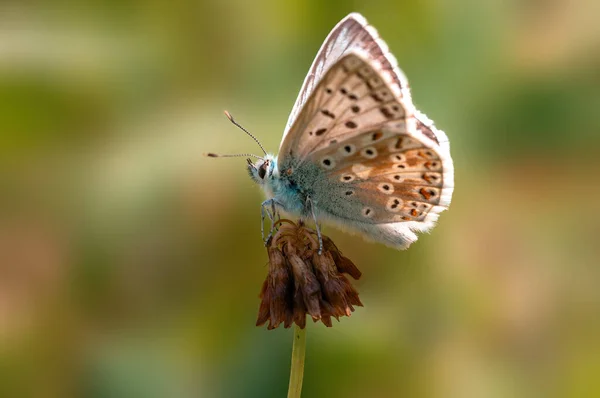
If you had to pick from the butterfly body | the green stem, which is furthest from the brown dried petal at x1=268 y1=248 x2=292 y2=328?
the butterfly body

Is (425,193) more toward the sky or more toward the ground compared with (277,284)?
more toward the sky

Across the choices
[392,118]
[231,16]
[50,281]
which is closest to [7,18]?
[231,16]

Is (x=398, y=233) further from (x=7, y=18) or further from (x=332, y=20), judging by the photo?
(x=7, y=18)

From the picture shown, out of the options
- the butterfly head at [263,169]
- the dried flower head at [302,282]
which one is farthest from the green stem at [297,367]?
the butterfly head at [263,169]

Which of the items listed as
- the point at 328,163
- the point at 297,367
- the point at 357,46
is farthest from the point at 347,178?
the point at 297,367

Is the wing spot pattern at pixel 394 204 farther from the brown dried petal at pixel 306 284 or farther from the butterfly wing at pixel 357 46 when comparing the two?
the brown dried petal at pixel 306 284

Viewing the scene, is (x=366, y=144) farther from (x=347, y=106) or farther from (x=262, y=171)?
(x=262, y=171)

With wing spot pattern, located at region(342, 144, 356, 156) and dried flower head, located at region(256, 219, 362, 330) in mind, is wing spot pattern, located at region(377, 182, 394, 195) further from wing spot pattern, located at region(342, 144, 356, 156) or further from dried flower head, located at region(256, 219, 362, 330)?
dried flower head, located at region(256, 219, 362, 330)
